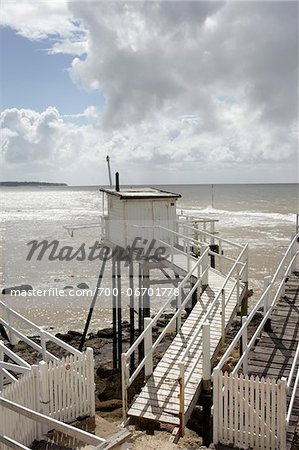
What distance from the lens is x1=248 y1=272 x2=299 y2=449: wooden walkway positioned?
894 centimetres

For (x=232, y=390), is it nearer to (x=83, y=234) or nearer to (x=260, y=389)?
(x=260, y=389)

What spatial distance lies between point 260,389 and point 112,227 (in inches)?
501

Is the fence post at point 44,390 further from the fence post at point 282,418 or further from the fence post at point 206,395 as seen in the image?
the fence post at point 282,418

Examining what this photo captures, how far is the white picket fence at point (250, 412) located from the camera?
720 centimetres

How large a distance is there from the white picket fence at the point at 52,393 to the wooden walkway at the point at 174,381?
3.23 ft

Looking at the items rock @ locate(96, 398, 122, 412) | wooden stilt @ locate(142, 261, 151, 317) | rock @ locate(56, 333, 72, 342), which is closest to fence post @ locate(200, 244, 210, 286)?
wooden stilt @ locate(142, 261, 151, 317)

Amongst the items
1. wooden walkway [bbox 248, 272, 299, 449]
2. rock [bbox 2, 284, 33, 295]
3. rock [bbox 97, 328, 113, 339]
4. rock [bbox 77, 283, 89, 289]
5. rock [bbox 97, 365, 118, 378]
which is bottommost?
rock [bbox 97, 328, 113, 339]

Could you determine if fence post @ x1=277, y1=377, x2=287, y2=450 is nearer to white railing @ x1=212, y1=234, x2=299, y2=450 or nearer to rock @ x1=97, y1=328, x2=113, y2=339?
white railing @ x1=212, y1=234, x2=299, y2=450

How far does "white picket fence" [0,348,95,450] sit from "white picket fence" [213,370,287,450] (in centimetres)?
253

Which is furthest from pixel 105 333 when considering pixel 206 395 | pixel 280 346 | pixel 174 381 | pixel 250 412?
pixel 250 412

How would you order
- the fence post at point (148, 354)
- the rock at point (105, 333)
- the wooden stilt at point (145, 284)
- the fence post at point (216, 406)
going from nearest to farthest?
the fence post at point (216, 406)
the fence post at point (148, 354)
the wooden stilt at point (145, 284)
the rock at point (105, 333)

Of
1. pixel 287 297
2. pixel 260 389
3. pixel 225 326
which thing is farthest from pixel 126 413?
pixel 287 297

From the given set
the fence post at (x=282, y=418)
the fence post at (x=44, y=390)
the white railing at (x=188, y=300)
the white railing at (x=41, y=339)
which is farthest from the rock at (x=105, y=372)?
the fence post at (x=282, y=418)

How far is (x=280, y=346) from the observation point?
9.99 metres
